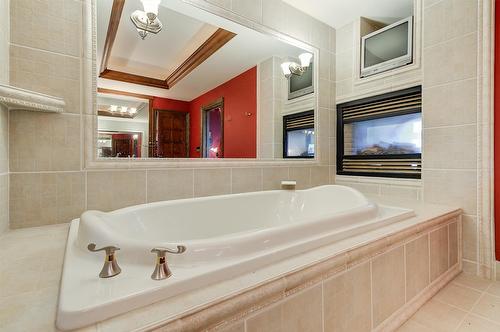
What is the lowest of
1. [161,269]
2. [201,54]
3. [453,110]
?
[161,269]

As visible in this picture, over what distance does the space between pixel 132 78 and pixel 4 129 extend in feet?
2.28

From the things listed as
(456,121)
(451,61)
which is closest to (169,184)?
(456,121)

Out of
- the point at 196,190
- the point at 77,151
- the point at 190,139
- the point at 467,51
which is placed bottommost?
the point at 196,190

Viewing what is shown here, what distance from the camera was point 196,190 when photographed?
1661 millimetres

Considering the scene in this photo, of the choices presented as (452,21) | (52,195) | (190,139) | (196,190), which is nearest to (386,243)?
(196,190)

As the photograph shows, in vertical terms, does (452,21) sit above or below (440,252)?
above

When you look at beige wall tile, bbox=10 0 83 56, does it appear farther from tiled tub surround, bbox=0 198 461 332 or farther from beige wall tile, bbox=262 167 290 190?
beige wall tile, bbox=262 167 290 190

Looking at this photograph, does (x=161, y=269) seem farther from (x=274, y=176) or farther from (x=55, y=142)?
(x=274, y=176)

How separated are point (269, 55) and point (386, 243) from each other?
175 centimetres

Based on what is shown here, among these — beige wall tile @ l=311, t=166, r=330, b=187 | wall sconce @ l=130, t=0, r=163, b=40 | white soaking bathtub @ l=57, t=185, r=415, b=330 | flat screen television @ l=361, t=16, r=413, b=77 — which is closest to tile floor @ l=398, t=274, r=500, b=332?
white soaking bathtub @ l=57, t=185, r=415, b=330

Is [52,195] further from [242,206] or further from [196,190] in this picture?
[242,206]

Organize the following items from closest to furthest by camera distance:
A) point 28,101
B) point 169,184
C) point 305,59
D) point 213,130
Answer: point 28,101 < point 169,184 < point 213,130 < point 305,59

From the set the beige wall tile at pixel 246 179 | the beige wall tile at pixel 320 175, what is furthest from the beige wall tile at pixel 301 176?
the beige wall tile at pixel 246 179

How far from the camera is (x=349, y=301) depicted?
0.88 metres
